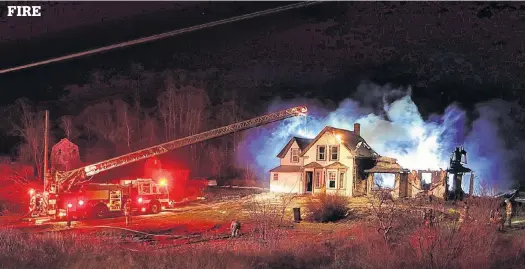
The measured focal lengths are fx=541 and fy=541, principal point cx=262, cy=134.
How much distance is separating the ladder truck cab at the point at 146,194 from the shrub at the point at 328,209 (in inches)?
374

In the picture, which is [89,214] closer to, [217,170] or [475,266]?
[475,266]

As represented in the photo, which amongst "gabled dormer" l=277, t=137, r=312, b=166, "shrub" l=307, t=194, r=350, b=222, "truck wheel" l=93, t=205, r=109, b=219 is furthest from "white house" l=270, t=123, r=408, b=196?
"truck wheel" l=93, t=205, r=109, b=219

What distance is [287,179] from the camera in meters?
42.4

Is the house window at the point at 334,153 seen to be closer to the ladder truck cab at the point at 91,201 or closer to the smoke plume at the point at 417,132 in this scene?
the smoke plume at the point at 417,132

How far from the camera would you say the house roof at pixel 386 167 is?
36953 millimetres

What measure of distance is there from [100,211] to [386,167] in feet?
65.0

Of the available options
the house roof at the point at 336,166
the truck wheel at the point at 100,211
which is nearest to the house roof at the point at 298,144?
the house roof at the point at 336,166

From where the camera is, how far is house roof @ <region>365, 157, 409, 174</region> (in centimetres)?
3695

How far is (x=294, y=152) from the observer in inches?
1731

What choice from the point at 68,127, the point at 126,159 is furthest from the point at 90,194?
the point at 68,127

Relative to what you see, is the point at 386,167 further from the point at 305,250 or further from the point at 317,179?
the point at 305,250

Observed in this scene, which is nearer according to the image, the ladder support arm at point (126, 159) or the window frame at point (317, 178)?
the ladder support arm at point (126, 159)

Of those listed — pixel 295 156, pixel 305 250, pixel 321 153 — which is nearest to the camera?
pixel 305 250

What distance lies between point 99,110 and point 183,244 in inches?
1583
